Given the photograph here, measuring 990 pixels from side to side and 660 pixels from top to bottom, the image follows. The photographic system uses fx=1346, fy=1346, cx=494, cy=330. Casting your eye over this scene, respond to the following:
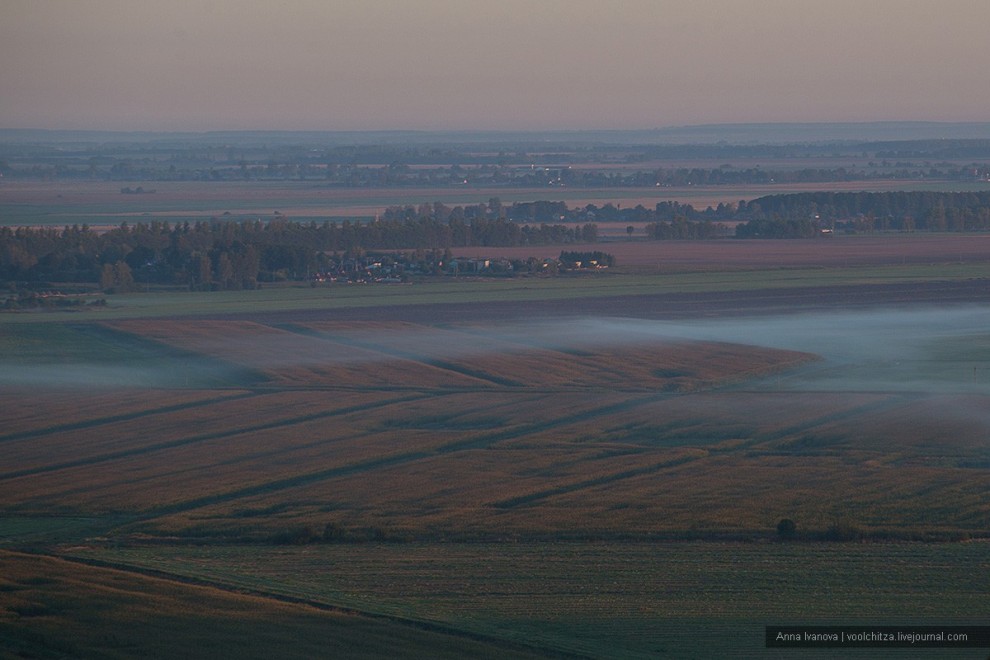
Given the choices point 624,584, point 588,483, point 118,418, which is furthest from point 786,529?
point 118,418

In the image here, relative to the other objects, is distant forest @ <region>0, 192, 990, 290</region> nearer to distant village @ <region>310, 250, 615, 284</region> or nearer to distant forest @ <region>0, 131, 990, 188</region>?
distant village @ <region>310, 250, 615, 284</region>

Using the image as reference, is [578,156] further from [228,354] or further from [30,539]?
[30,539]

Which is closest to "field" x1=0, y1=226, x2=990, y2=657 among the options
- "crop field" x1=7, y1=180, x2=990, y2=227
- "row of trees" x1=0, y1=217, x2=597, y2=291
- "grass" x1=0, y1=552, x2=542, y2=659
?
"grass" x1=0, y1=552, x2=542, y2=659

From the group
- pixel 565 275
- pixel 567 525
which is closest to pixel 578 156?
pixel 565 275

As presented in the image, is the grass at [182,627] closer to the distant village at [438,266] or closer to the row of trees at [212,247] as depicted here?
the row of trees at [212,247]

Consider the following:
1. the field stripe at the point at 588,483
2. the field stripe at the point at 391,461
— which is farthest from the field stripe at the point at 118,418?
the field stripe at the point at 588,483

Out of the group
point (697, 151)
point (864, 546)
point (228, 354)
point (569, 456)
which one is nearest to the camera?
point (864, 546)
